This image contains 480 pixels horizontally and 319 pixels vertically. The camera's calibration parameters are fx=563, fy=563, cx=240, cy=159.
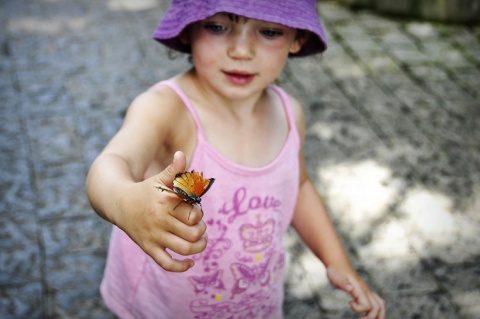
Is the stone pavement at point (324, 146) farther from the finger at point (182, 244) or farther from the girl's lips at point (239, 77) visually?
the finger at point (182, 244)

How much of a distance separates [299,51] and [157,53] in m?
2.39

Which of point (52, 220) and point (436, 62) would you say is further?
point (436, 62)

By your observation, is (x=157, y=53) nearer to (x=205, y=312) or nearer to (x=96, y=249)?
Answer: (x=96, y=249)

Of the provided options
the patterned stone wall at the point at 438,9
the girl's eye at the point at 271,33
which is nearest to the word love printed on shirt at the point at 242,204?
the girl's eye at the point at 271,33

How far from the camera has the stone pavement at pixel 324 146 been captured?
241 centimetres

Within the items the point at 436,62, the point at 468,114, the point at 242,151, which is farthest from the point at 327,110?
the point at 242,151

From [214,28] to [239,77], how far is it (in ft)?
0.49

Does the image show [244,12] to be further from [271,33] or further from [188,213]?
[188,213]

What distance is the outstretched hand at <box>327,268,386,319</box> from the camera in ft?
5.50

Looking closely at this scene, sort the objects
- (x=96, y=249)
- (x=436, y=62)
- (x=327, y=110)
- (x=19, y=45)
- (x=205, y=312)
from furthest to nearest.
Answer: (x=436, y=62)
(x=19, y=45)
(x=327, y=110)
(x=96, y=249)
(x=205, y=312)

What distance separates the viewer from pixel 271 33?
1563mm

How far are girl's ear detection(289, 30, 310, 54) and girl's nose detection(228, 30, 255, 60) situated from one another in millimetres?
264

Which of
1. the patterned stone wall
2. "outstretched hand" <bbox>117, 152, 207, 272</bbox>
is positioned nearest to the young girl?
"outstretched hand" <bbox>117, 152, 207, 272</bbox>

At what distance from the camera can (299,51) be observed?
184 cm
